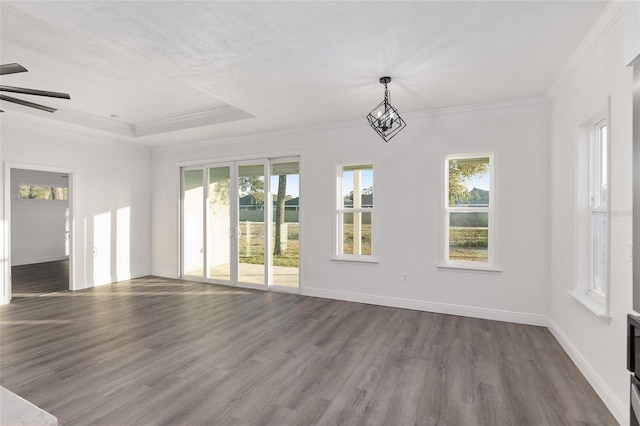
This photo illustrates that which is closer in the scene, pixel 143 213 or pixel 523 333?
pixel 523 333

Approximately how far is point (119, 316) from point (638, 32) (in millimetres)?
5435

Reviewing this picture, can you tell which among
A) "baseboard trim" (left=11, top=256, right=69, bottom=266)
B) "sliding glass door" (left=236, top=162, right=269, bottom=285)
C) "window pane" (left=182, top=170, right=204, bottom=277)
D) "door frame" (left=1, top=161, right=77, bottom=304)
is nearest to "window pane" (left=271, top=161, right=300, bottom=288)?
"sliding glass door" (left=236, top=162, right=269, bottom=285)

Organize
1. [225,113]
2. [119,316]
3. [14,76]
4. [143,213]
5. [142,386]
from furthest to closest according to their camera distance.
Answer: [143,213] < [225,113] < [119,316] < [14,76] < [142,386]

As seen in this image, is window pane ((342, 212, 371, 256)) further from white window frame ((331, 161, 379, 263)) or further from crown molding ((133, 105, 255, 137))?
crown molding ((133, 105, 255, 137))

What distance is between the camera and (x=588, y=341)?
8.81 ft

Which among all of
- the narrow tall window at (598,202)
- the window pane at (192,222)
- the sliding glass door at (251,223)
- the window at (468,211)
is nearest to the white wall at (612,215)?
the narrow tall window at (598,202)

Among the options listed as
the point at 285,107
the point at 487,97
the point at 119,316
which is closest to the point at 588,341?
the point at 487,97

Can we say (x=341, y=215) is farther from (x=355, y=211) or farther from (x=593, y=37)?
(x=593, y=37)

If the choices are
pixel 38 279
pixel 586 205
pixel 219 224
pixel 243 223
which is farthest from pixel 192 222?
pixel 586 205

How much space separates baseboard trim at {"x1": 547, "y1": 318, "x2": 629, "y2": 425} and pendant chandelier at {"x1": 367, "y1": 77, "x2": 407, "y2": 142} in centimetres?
278

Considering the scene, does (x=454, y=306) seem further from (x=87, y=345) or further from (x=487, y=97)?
(x=87, y=345)

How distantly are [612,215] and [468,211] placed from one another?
2.12 metres

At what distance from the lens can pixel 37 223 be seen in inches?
340

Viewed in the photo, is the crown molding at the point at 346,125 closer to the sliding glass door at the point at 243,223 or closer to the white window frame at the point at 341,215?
the sliding glass door at the point at 243,223
